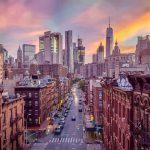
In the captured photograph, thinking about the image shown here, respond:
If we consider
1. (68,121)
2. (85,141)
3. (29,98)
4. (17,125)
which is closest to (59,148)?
(85,141)

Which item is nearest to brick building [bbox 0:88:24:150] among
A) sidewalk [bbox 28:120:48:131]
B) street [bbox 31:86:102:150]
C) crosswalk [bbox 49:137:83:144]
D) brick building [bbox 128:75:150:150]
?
street [bbox 31:86:102:150]

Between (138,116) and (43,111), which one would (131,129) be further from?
(43,111)

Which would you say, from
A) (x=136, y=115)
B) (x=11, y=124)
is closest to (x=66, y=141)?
(x=11, y=124)

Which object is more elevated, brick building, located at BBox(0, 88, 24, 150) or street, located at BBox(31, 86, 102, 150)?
brick building, located at BBox(0, 88, 24, 150)

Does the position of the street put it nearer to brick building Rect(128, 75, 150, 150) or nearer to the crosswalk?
the crosswalk

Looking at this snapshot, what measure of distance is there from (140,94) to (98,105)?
224ft

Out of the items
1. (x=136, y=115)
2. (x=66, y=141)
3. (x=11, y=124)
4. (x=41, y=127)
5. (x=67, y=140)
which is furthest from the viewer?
(x=41, y=127)

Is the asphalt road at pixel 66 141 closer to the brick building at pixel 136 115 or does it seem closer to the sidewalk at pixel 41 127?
the sidewalk at pixel 41 127

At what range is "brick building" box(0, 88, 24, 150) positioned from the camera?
52.5m

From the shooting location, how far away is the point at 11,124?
5691 cm

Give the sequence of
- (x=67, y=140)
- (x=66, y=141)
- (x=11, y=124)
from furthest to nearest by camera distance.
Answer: (x=67, y=140)
(x=66, y=141)
(x=11, y=124)

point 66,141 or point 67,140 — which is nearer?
point 66,141

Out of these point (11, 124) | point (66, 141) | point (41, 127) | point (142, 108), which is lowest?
point (66, 141)

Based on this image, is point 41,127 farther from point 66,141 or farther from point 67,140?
point 66,141
